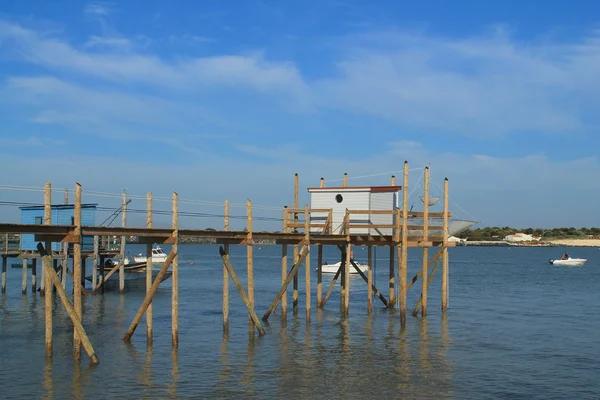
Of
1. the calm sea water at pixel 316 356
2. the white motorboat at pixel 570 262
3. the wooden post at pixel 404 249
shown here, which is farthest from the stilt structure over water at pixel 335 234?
the white motorboat at pixel 570 262

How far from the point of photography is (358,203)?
34.4 m

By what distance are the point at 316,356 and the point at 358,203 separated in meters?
10.9

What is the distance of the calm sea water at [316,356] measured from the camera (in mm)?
20328

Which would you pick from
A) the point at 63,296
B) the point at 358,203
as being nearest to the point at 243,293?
the point at 63,296

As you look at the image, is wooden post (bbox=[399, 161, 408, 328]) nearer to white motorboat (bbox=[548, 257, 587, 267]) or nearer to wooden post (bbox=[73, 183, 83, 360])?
wooden post (bbox=[73, 183, 83, 360])

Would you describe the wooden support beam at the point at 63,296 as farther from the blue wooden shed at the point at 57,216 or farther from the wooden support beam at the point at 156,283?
the blue wooden shed at the point at 57,216

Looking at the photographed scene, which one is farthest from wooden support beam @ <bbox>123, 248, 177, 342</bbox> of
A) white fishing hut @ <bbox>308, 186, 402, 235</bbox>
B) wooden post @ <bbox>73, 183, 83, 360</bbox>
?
white fishing hut @ <bbox>308, 186, 402, 235</bbox>

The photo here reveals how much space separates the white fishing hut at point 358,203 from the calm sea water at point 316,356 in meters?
4.31

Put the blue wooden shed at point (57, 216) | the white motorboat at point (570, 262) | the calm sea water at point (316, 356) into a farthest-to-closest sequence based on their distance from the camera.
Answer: the white motorboat at point (570, 262) → the blue wooden shed at point (57, 216) → the calm sea water at point (316, 356)

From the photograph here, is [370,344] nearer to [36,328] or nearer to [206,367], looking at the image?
[206,367]

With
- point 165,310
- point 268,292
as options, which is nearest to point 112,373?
point 165,310

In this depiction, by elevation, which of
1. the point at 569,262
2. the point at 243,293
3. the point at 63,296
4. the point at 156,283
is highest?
the point at 156,283

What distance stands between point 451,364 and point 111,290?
29.2 meters

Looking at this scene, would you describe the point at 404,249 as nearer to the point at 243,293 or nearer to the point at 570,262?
the point at 243,293
